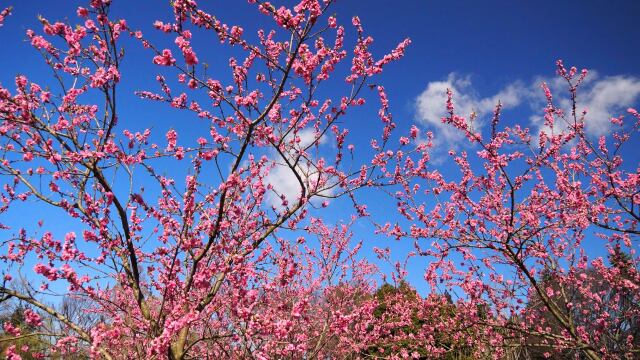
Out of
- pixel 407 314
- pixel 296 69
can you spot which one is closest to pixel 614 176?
pixel 296 69

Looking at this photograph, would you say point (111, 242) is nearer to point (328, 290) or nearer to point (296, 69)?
point (296, 69)

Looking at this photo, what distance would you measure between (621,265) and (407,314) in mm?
6707

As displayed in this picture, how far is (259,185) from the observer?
6.29m

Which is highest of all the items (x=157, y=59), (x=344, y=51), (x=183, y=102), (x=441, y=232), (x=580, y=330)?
(x=344, y=51)

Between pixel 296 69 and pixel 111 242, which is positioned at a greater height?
pixel 296 69

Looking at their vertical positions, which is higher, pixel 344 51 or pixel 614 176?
pixel 344 51

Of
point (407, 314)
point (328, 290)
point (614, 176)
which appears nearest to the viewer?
point (614, 176)

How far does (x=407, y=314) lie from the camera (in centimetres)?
1322

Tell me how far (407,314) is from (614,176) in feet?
28.8

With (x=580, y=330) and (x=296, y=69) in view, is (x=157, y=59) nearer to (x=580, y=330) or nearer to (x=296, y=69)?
(x=296, y=69)

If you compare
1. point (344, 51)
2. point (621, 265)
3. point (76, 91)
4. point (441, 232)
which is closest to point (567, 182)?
point (441, 232)

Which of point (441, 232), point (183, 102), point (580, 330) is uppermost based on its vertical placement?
point (183, 102)

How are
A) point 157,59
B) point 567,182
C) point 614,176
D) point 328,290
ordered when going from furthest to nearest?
point 328,290 → point 567,182 → point 614,176 → point 157,59

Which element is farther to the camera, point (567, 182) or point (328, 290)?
point (328, 290)
